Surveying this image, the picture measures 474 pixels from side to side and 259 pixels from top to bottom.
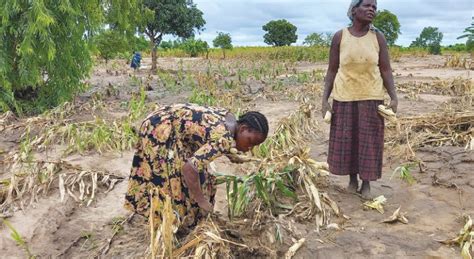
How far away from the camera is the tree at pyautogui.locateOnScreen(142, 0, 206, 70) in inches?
690

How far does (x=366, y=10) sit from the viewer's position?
11.8ft

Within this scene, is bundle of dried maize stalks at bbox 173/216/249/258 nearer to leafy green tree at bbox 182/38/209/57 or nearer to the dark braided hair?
the dark braided hair

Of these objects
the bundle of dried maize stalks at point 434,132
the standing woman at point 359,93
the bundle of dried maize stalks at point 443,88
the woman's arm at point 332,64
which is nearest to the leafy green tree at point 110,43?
the bundle of dried maize stalks at point 443,88

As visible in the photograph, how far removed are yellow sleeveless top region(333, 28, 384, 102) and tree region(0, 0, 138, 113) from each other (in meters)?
5.11

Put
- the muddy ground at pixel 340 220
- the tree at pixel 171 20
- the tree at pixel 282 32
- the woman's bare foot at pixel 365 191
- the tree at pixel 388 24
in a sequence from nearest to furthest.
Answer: the muddy ground at pixel 340 220 → the woman's bare foot at pixel 365 191 → the tree at pixel 171 20 → the tree at pixel 388 24 → the tree at pixel 282 32

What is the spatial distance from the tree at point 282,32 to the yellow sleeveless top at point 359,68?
4720cm

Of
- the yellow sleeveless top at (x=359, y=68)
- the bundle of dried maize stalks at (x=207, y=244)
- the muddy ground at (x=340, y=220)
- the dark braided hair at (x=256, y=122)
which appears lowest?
the muddy ground at (x=340, y=220)

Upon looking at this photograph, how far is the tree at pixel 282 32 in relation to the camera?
50188 millimetres

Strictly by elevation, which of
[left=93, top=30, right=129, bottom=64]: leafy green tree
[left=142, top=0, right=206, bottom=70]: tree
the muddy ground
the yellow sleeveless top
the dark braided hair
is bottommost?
the muddy ground

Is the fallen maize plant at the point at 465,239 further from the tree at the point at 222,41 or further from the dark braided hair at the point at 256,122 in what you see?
the tree at the point at 222,41

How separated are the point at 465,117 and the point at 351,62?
2731mm

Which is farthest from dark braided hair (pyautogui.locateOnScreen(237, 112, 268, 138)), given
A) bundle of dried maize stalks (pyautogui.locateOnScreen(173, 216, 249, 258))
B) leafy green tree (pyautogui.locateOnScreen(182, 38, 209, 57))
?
leafy green tree (pyautogui.locateOnScreen(182, 38, 209, 57))

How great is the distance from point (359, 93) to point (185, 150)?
1.60 metres

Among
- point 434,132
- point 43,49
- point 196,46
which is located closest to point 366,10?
point 434,132
